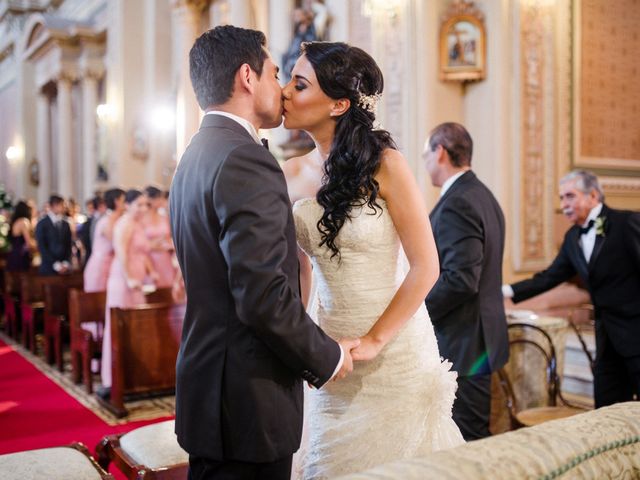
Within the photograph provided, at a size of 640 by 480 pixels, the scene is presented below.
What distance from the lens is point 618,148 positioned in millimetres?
7629

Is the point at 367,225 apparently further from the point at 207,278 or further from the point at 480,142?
the point at 480,142

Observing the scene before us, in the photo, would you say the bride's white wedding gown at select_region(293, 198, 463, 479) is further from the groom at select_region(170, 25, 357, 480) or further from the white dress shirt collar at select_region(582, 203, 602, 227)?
the white dress shirt collar at select_region(582, 203, 602, 227)

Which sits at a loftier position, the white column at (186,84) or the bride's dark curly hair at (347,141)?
the white column at (186,84)

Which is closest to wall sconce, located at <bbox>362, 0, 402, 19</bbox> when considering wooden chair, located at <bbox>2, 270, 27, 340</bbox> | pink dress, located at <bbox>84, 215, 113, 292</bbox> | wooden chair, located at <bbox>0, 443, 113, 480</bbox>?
pink dress, located at <bbox>84, 215, 113, 292</bbox>

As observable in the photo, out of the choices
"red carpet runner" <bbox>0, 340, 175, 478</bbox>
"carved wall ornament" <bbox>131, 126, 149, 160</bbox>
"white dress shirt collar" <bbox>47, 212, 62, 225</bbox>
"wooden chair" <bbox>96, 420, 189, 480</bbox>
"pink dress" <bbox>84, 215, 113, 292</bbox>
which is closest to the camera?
"wooden chair" <bbox>96, 420, 189, 480</bbox>

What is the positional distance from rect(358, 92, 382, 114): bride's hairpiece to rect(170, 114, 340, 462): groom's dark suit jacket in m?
0.46

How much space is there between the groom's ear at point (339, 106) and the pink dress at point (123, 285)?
13.1 feet

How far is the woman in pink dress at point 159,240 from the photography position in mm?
7480

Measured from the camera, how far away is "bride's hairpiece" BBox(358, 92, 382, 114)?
2020 millimetres

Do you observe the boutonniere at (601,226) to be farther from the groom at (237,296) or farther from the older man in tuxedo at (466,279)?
the groom at (237,296)

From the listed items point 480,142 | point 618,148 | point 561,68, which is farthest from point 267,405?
point 618,148

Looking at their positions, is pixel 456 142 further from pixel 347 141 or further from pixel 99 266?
pixel 99 266

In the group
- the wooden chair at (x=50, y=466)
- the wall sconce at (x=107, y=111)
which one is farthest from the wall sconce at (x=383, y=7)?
the wall sconce at (x=107, y=111)

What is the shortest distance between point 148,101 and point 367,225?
12.0 m
